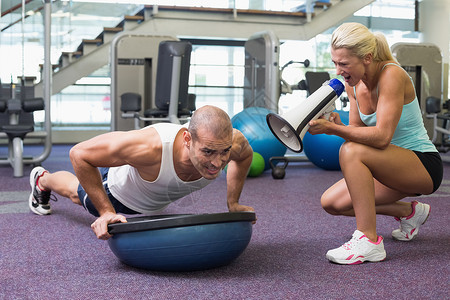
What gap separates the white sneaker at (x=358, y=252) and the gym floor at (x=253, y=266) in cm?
3

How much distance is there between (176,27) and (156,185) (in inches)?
221

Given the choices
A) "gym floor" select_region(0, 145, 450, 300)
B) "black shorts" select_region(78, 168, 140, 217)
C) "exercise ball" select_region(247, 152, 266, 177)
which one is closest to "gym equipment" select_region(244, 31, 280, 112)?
"exercise ball" select_region(247, 152, 266, 177)

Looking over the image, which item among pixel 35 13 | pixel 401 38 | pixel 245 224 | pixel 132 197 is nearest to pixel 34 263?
pixel 132 197

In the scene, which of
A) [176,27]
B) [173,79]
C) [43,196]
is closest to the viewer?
[43,196]

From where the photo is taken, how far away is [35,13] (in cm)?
589

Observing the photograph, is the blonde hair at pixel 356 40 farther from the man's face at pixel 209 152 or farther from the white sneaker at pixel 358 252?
the white sneaker at pixel 358 252

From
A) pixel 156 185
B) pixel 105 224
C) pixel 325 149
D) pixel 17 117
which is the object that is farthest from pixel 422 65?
pixel 105 224

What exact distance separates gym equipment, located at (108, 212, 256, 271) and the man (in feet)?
0.25

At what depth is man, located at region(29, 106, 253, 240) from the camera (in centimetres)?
163

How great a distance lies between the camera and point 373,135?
185cm

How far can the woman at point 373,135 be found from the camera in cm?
183

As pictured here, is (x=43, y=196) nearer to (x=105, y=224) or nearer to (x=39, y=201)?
(x=39, y=201)

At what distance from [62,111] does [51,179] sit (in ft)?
17.1

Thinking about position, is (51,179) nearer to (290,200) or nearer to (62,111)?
(290,200)
